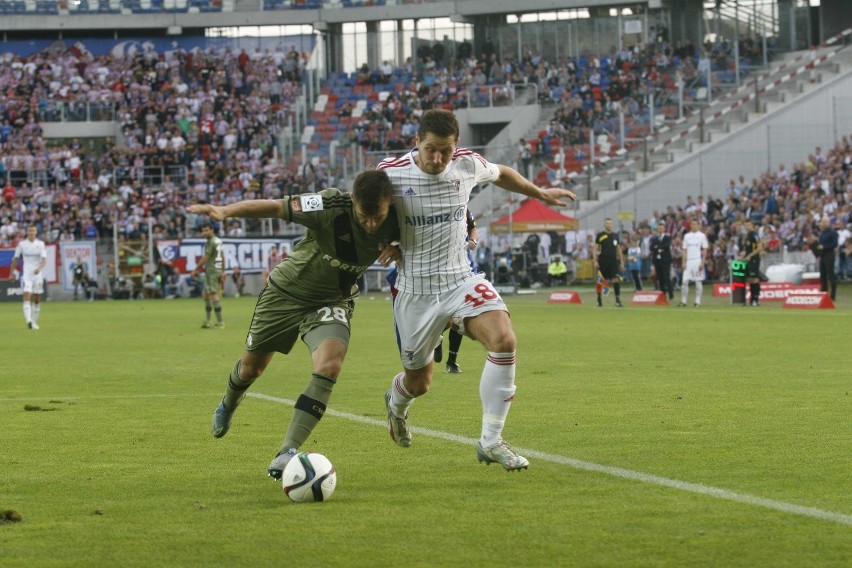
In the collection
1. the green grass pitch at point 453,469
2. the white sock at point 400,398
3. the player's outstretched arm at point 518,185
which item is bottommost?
the green grass pitch at point 453,469

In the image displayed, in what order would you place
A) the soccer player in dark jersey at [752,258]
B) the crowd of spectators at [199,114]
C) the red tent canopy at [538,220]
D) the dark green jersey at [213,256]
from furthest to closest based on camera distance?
the crowd of spectators at [199,114] → the red tent canopy at [538,220] → the soccer player in dark jersey at [752,258] → the dark green jersey at [213,256]

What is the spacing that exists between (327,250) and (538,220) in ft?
114

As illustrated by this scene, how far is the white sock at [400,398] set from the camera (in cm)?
880

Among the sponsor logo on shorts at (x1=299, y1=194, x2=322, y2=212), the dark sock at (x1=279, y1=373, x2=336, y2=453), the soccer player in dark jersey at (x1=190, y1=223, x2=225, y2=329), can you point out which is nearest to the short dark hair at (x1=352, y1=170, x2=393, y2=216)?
the sponsor logo on shorts at (x1=299, y1=194, x2=322, y2=212)

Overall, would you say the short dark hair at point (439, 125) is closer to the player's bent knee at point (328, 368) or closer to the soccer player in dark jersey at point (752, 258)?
the player's bent knee at point (328, 368)

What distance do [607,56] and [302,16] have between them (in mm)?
15842

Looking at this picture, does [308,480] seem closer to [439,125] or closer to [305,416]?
[305,416]

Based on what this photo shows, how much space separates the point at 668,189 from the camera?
146ft

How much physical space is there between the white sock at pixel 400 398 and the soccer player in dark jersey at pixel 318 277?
0.68m

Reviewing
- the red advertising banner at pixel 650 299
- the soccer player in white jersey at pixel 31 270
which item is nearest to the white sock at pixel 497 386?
the soccer player in white jersey at pixel 31 270

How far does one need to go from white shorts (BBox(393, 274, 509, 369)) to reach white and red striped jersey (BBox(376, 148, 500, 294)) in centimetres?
6

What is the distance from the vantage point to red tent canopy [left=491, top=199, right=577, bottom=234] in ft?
140

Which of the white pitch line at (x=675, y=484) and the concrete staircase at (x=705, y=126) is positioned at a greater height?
the concrete staircase at (x=705, y=126)

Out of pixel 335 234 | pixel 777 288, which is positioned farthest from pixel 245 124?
pixel 335 234
